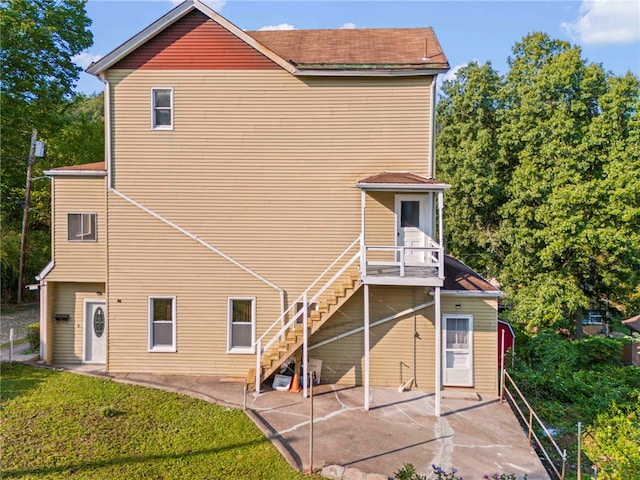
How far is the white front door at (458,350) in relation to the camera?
11688 millimetres

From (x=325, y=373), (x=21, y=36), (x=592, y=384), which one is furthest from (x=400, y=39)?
(x=21, y=36)

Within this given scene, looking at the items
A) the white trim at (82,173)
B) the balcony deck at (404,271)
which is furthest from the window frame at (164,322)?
the balcony deck at (404,271)

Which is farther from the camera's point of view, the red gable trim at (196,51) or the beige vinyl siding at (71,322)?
the beige vinyl siding at (71,322)

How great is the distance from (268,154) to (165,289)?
5.24 m

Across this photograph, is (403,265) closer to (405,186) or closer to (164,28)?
(405,186)

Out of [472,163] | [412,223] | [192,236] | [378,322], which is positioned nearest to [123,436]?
[192,236]

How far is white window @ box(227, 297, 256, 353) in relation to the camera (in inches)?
492

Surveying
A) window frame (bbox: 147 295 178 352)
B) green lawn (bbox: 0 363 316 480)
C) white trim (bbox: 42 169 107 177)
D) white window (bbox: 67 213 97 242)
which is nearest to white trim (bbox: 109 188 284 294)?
white trim (bbox: 42 169 107 177)

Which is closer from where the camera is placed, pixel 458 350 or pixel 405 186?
pixel 405 186

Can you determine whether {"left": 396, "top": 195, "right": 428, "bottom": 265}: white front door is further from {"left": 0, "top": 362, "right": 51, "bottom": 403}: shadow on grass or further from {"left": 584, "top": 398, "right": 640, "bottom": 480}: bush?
{"left": 0, "top": 362, "right": 51, "bottom": 403}: shadow on grass

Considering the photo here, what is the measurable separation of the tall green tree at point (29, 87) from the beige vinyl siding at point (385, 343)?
65.9 feet

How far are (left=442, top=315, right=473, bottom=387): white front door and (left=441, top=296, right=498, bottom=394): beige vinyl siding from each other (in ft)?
0.53

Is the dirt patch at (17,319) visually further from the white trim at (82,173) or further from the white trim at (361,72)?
the white trim at (361,72)

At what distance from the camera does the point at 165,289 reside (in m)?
12.6
